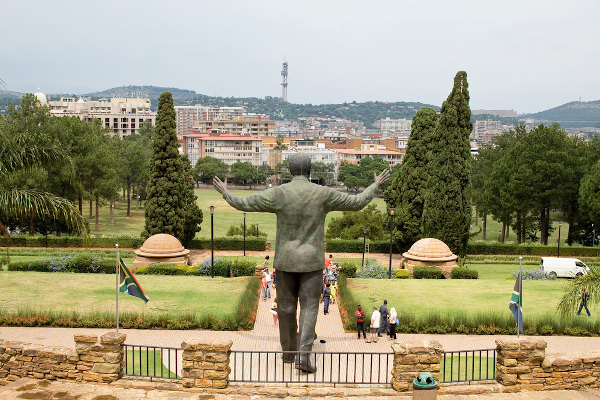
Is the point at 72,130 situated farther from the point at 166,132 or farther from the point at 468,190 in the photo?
the point at 468,190

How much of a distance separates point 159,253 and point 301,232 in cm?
1906

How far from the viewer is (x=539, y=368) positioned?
1147cm

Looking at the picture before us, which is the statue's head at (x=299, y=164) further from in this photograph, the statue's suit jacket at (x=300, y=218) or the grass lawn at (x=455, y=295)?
the grass lawn at (x=455, y=295)

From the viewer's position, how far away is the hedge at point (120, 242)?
1496 inches

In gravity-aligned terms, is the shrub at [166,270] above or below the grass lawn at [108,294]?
below

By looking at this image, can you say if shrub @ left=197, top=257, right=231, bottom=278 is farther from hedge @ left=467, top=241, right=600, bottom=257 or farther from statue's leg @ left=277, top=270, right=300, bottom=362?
hedge @ left=467, top=241, right=600, bottom=257

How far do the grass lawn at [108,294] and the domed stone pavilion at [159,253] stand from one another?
3487 millimetres

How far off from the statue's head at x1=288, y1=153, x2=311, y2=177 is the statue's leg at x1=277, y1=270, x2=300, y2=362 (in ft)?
6.86

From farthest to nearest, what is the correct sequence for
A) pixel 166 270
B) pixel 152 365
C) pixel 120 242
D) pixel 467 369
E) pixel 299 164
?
pixel 120 242, pixel 166 270, pixel 152 365, pixel 467 369, pixel 299 164

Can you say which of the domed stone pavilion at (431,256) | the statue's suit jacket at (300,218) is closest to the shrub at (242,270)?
the domed stone pavilion at (431,256)

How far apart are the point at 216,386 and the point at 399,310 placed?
11.5 meters

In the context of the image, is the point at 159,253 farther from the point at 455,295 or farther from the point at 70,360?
the point at 70,360

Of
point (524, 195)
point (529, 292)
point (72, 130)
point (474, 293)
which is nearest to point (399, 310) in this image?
point (474, 293)

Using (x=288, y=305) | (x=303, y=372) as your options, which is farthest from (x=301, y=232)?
(x=303, y=372)
